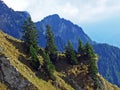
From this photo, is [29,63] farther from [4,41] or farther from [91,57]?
[91,57]

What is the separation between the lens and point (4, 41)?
5020 inches

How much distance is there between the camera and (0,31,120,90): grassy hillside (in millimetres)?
114438

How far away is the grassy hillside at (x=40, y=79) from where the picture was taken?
11444cm

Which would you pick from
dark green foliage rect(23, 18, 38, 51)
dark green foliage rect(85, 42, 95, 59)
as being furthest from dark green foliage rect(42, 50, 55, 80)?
dark green foliage rect(85, 42, 95, 59)

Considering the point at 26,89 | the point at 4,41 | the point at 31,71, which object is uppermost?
the point at 4,41

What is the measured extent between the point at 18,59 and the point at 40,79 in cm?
916

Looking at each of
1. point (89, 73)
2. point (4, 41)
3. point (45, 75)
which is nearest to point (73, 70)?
point (89, 73)

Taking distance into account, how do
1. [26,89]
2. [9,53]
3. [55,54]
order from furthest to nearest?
[55,54] → [9,53] → [26,89]

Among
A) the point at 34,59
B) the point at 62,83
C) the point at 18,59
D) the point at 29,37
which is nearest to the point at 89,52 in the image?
the point at 62,83

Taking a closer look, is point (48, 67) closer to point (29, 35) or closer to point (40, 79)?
point (40, 79)

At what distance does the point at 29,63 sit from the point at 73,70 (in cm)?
1735

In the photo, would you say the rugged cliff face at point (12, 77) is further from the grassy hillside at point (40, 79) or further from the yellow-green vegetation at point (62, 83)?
the yellow-green vegetation at point (62, 83)

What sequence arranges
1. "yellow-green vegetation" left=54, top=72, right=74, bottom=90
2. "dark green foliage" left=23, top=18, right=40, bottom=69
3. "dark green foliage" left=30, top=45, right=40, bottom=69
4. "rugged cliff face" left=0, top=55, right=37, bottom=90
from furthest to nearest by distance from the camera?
"dark green foliage" left=23, top=18, right=40, bottom=69, "yellow-green vegetation" left=54, top=72, right=74, bottom=90, "dark green foliage" left=30, top=45, right=40, bottom=69, "rugged cliff face" left=0, top=55, right=37, bottom=90

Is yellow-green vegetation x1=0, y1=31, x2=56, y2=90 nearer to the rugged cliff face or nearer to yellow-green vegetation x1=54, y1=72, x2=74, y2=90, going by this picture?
the rugged cliff face
